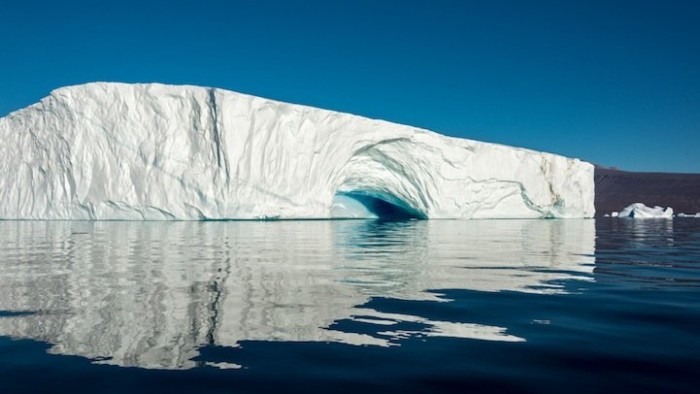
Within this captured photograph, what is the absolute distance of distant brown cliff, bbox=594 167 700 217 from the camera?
→ 170 feet

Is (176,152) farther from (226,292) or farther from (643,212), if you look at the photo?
(643,212)

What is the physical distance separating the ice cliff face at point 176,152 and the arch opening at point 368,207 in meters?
5.29

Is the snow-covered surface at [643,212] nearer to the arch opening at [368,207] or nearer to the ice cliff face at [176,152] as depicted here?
the arch opening at [368,207]

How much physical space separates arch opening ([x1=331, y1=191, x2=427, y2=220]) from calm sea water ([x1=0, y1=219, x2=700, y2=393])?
74.9 ft

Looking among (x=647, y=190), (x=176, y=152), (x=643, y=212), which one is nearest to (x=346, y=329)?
(x=176, y=152)

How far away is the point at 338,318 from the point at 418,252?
5.10 m

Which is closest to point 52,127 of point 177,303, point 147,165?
point 147,165

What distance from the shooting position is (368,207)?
104ft

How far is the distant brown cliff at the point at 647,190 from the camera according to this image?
51906 mm

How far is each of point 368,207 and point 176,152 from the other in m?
13.4

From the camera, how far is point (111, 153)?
70.3 feet

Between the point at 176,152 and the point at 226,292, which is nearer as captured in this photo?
the point at 226,292

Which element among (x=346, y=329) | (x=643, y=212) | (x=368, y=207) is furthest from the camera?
(x=643, y=212)

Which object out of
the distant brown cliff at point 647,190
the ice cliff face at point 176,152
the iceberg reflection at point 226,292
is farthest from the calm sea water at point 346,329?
the distant brown cliff at point 647,190
